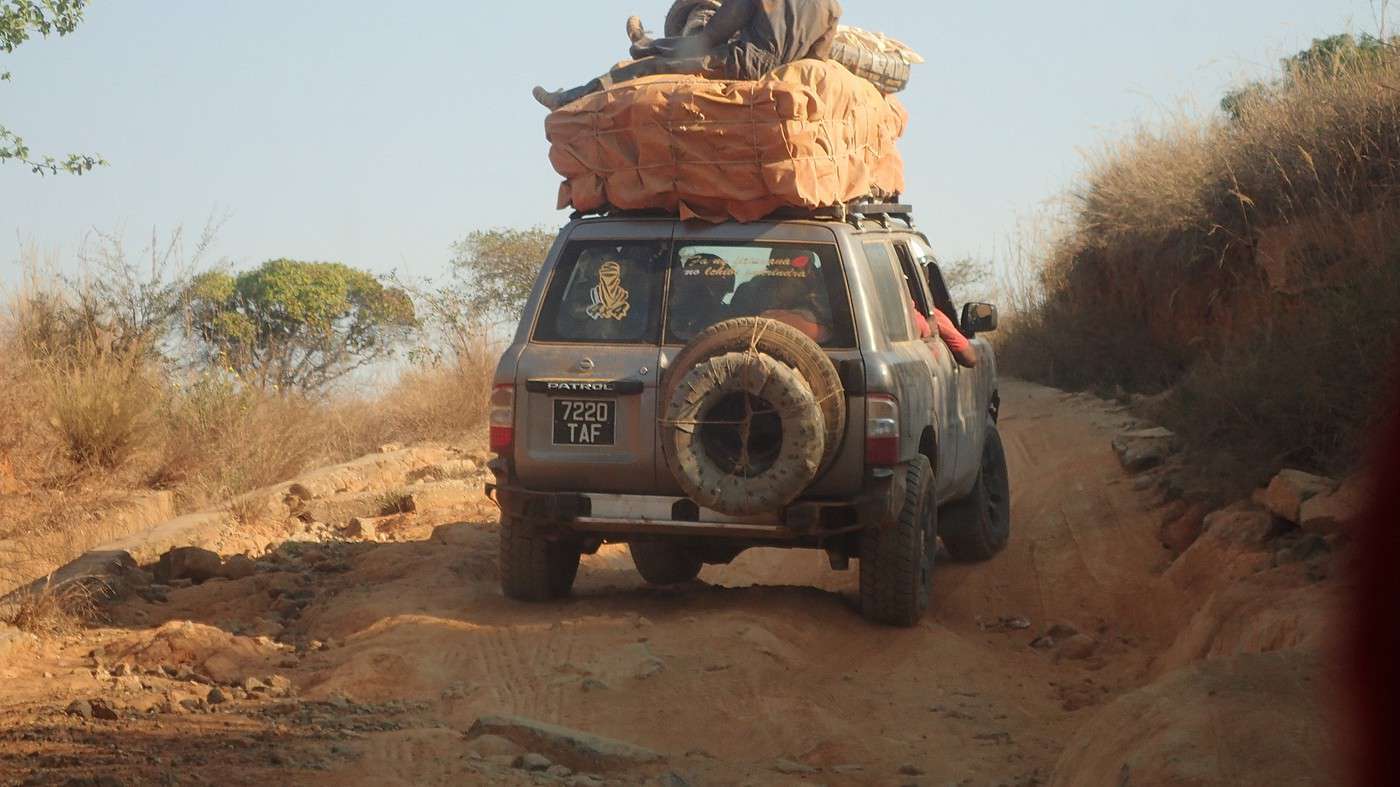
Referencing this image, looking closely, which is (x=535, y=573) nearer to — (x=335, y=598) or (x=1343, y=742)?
(x=335, y=598)

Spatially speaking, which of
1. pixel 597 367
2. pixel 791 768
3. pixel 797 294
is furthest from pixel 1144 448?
pixel 791 768

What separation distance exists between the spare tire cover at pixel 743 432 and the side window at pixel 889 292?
91 centimetres

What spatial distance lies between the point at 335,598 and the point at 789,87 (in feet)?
11.4

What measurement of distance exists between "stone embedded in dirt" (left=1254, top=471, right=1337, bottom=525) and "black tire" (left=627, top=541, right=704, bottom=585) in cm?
297

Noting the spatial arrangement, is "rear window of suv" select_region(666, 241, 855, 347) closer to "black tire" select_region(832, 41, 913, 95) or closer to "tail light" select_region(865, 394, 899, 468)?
"tail light" select_region(865, 394, 899, 468)

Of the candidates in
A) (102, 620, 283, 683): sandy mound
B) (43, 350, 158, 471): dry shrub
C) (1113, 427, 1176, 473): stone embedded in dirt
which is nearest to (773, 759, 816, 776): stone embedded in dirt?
(102, 620, 283, 683): sandy mound

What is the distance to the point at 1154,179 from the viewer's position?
50.5 ft

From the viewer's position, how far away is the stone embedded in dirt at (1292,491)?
7.18 m

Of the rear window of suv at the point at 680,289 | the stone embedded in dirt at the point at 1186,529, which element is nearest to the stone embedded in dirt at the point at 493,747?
the rear window of suv at the point at 680,289

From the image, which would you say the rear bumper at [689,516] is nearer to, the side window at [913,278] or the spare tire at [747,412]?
the spare tire at [747,412]

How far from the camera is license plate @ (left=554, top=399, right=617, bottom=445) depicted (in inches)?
282

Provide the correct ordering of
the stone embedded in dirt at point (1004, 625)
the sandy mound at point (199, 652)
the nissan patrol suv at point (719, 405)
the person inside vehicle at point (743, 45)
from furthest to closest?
1. the stone embedded in dirt at point (1004, 625)
2. the person inside vehicle at point (743, 45)
3. the nissan patrol suv at point (719, 405)
4. the sandy mound at point (199, 652)

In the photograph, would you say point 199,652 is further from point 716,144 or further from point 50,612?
point 716,144

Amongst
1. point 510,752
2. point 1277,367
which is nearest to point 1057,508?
point 1277,367
